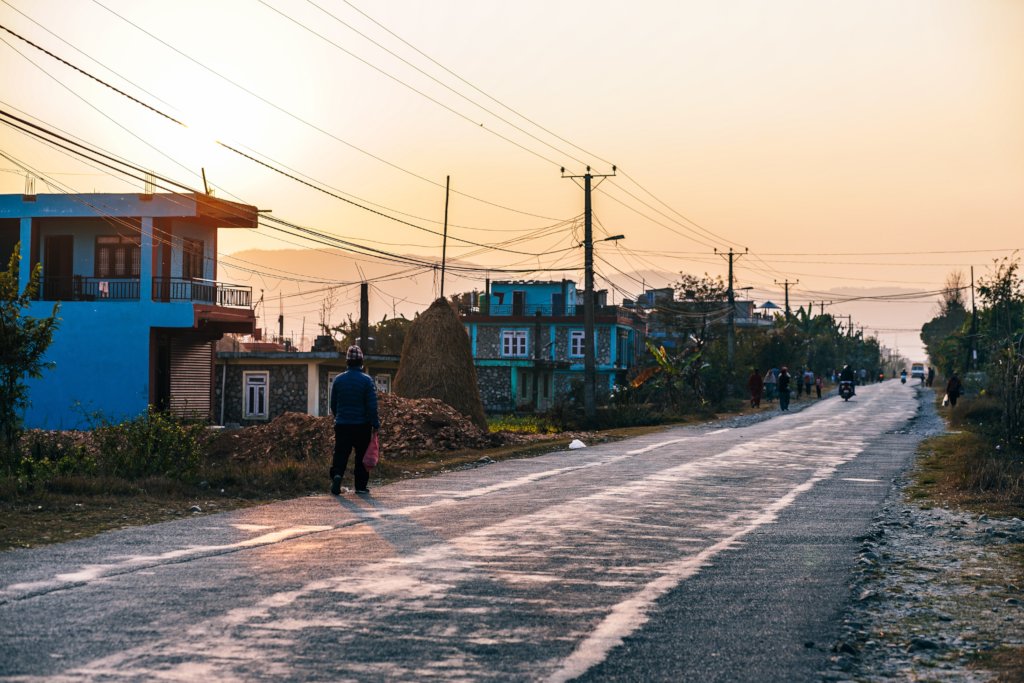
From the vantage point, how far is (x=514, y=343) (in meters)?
84.4

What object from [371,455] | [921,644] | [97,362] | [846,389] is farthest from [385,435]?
[846,389]

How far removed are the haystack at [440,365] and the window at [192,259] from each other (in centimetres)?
1476

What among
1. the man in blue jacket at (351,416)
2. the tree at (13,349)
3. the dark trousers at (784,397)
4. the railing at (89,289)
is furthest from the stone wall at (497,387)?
the man in blue jacket at (351,416)

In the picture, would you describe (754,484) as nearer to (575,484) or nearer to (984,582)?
(575,484)

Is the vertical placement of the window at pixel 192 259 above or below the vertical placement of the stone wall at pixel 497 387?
above

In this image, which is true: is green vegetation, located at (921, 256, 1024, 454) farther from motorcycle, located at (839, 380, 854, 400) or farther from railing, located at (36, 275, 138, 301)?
railing, located at (36, 275, 138, 301)

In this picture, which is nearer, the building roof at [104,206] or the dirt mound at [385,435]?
the dirt mound at [385,435]

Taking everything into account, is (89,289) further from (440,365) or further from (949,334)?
(949,334)

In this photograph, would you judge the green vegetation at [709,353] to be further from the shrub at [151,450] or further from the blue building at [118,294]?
the shrub at [151,450]

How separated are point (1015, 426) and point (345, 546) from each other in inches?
643

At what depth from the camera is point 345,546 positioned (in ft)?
33.8

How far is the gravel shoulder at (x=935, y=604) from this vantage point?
21.9 ft

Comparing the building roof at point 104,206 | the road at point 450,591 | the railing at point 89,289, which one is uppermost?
the building roof at point 104,206

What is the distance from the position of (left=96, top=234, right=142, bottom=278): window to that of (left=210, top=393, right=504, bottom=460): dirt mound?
61.2 ft
